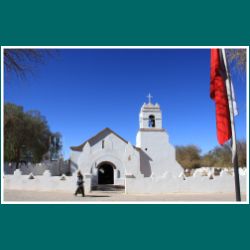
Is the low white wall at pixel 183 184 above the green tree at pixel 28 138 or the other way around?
the other way around

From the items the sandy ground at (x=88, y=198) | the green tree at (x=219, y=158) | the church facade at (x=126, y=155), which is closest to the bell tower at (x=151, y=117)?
the church facade at (x=126, y=155)

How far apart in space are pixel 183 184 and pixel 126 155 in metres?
2.72

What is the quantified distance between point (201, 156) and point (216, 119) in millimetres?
22896

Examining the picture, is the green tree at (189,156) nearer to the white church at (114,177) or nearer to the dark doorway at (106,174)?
the white church at (114,177)

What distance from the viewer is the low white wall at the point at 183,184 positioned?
35.2 feet

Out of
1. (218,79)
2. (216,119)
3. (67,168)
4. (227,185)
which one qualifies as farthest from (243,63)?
(67,168)

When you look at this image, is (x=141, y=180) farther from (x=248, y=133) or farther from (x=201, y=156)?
(x=201, y=156)

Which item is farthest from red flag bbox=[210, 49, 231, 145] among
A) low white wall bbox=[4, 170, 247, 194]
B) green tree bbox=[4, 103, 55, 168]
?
green tree bbox=[4, 103, 55, 168]

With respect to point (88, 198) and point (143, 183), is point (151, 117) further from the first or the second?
point (88, 198)

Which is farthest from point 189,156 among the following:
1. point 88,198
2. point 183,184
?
point 88,198

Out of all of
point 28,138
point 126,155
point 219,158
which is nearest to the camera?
point 126,155

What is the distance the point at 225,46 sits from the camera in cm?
601

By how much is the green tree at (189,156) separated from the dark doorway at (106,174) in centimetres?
1648

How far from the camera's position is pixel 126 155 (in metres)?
11.3
